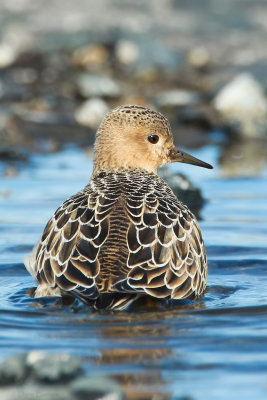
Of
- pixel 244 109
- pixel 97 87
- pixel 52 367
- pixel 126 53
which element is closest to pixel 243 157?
pixel 244 109

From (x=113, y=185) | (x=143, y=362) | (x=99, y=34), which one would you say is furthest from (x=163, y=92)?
(x=143, y=362)

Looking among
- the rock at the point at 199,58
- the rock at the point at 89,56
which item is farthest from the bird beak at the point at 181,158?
the rock at the point at 199,58

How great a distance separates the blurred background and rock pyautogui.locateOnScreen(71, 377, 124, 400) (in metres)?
0.01

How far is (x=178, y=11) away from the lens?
70.4 feet

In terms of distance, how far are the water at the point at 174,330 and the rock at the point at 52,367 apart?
0.87ft

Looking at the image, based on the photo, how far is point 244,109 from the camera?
52.9 ft

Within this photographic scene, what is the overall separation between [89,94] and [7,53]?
259cm

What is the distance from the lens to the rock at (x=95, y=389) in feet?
16.2

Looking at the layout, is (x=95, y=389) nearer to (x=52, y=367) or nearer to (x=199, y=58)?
(x=52, y=367)

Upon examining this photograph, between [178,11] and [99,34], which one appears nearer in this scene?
[99,34]

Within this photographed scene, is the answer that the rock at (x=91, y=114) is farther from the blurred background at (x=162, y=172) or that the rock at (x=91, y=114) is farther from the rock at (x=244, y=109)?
the rock at (x=244, y=109)

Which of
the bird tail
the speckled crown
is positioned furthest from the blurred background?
the speckled crown

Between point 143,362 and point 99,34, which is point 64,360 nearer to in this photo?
point 143,362

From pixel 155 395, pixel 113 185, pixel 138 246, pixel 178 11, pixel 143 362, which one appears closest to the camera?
pixel 155 395
